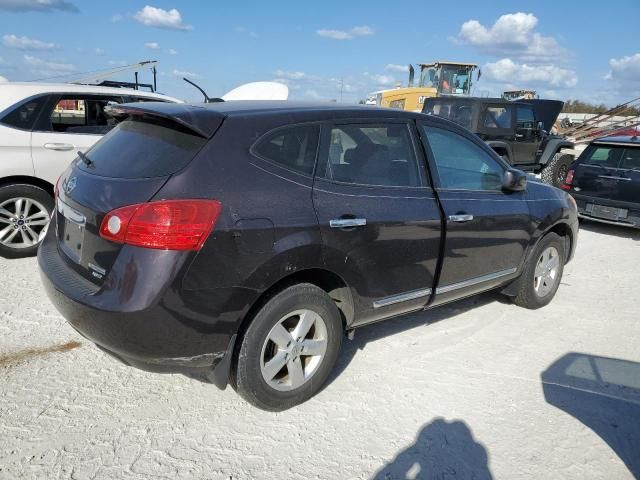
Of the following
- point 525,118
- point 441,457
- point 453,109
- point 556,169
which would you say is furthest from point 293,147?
point 556,169

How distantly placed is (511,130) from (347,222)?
382 inches

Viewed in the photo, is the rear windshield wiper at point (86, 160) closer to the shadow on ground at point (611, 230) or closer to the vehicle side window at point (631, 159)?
the vehicle side window at point (631, 159)

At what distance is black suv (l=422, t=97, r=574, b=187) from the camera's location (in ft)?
36.6

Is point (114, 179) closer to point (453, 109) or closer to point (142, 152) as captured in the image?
point (142, 152)

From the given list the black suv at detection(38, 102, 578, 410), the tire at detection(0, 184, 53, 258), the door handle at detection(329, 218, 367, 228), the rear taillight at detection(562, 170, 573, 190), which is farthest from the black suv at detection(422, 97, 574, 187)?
the door handle at detection(329, 218, 367, 228)

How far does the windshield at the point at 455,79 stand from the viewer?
63.9 feet

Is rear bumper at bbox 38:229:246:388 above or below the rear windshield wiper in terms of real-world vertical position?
below

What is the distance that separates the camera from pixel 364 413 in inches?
120

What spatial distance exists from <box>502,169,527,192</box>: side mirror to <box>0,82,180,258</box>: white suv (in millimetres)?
4208

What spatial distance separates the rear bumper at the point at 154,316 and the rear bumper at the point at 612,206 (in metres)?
7.20

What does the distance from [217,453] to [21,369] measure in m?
1.51

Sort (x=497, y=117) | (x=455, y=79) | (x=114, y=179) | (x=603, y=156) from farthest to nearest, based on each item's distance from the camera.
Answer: (x=455, y=79) < (x=497, y=117) < (x=603, y=156) < (x=114, y=179)

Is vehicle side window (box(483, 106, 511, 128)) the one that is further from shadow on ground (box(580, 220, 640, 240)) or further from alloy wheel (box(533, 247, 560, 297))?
alloy wheel (box(533, 247, 560, 297))

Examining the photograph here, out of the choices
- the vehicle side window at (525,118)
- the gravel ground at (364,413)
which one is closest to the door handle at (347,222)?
the gravel ground at (364,413)
